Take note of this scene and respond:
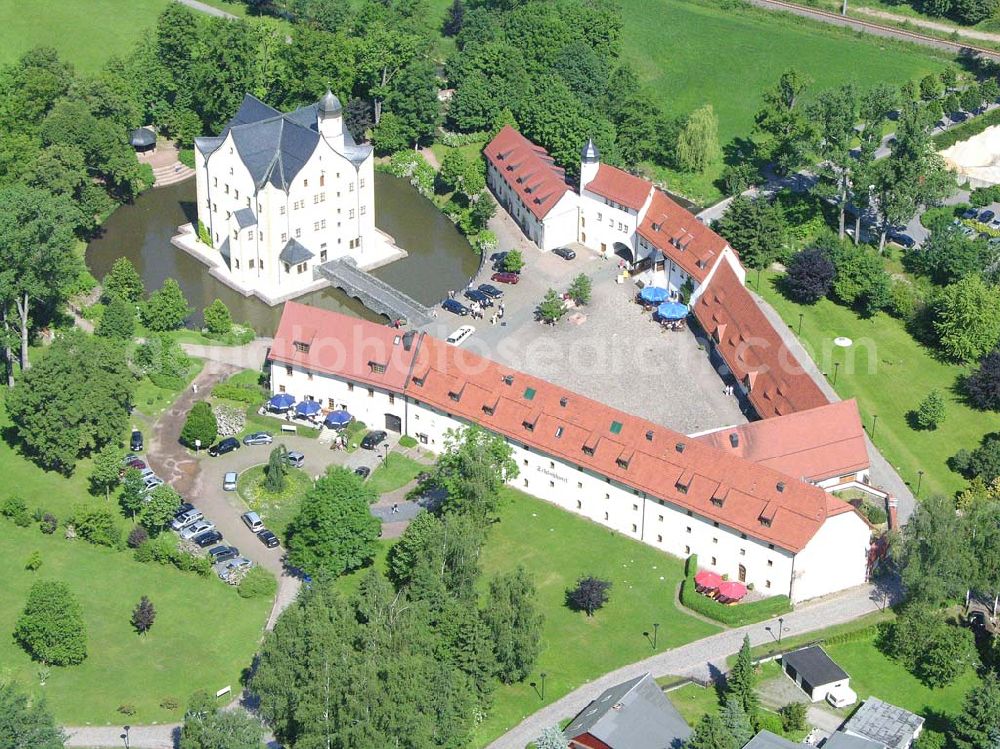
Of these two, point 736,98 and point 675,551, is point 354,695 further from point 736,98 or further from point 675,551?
point 736,98

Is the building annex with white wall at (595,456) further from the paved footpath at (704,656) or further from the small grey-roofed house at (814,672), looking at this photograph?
the small grey-roofed house at (814,672)

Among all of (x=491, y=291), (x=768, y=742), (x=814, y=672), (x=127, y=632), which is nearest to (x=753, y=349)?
(x=491, y=291)

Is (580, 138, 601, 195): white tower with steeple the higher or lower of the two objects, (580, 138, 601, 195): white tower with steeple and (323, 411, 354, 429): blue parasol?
the higher

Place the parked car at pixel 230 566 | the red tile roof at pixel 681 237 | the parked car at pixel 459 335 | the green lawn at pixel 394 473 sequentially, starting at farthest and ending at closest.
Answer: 1. the red tile roof at pixel 681 237
2. the parked car at pixel 459 335
3. the green lawn at pixel 394 473
4. the parked car at pixel 230 566

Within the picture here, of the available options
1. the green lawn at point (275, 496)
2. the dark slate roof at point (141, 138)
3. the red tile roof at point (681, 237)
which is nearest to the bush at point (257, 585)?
the green lawn at point (275, 496)

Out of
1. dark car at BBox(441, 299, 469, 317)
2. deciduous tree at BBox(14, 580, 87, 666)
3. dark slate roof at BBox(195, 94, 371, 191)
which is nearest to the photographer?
deciduous tree at BBox(14, 580, 87, 666)

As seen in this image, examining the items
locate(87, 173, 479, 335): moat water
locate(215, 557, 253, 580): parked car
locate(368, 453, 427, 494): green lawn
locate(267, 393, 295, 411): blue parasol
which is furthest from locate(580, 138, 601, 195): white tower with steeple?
locate(215, 557, 253, 580): parked car

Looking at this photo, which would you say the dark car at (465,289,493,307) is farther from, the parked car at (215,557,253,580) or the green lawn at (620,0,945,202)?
the green lawn at (620,0,945,202)
